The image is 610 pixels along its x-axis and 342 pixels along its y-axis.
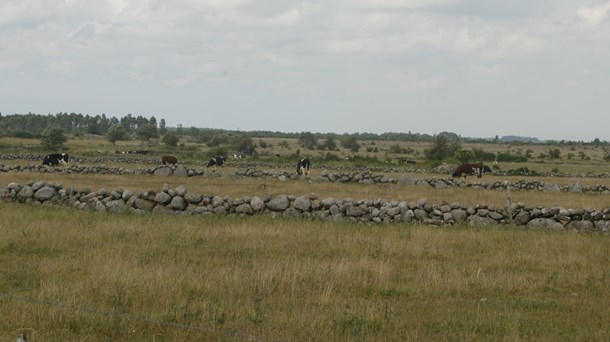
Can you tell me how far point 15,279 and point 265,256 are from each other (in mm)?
4726

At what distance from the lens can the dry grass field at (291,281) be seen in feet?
26.9

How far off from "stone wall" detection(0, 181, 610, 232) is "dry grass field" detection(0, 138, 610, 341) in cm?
115

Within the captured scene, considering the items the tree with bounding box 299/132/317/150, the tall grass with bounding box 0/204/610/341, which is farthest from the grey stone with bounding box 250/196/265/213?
the tree with bounding box 299/132/317/150

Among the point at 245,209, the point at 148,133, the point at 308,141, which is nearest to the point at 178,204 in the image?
the point at 245,209

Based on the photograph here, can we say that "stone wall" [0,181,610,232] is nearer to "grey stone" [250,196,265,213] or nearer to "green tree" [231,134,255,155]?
"grey stone" [250,196,265,213]

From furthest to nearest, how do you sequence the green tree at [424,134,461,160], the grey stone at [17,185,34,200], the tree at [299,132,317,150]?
the tree at [299,132,317,150] → the green tree at [424,134,461,160] → the grey stone at [17,185,34,200]

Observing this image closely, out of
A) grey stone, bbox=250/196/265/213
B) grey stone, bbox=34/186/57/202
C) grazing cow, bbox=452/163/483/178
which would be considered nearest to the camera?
grey stone, bbox=250/196/265/213

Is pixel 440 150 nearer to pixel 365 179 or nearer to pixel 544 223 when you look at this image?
pixel 365 179

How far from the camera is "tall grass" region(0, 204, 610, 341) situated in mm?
8219

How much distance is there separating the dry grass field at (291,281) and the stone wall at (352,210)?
1145 mm

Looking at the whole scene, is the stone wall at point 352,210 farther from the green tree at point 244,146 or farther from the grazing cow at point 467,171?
the green tree at point 244,146

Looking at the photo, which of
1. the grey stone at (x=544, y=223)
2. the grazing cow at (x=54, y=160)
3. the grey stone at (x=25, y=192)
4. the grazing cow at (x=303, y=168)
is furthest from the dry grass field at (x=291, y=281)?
the grazing cow at (x=54, y=160)

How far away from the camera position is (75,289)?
9672 mm

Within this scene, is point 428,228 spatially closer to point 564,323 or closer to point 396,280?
point 396,280
